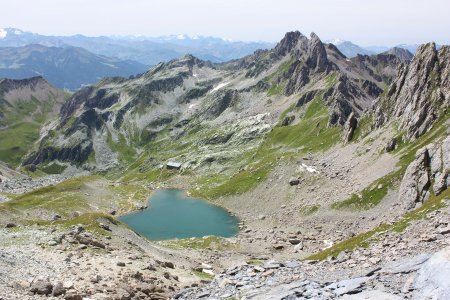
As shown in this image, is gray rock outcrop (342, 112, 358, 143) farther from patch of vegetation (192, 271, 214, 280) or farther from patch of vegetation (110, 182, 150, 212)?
patch of vegetation (192, 271, 214, 280)

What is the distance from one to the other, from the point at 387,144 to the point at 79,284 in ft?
364

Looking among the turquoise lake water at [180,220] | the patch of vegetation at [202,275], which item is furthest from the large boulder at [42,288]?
the turquoise lake water at [180,220]

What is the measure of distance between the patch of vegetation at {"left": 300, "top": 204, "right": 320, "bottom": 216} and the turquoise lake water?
858 inches

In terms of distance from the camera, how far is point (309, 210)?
128000mm

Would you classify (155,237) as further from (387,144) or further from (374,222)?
(387,144)

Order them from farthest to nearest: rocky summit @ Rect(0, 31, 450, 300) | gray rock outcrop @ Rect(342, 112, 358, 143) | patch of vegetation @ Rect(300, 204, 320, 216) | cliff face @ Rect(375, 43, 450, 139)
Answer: gray rock outcrop @ Rect(342, 112, 358, 143)
patch of vegetation @ Rect(300, 204, 320, 216)
cliff face @ Rect(375, 43, 450, 139)
rocky summit @ Rect(0, 31, 450, 300)

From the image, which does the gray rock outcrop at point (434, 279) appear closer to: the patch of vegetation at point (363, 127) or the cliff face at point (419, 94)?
the cliff face at point (419, 94)

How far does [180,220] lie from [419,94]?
298ft

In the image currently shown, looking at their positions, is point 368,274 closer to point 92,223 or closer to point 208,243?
point 92,223

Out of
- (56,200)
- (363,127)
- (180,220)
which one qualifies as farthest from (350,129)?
(56,200)

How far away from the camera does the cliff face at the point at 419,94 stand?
412ft

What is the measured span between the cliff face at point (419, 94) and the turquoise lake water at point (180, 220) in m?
64.3

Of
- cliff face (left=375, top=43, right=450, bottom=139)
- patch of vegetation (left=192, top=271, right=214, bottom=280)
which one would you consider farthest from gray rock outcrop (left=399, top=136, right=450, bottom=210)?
patch of vegetation (left=192, top=271, right=214, bottom=280)

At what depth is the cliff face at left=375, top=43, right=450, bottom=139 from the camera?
125438 mm
